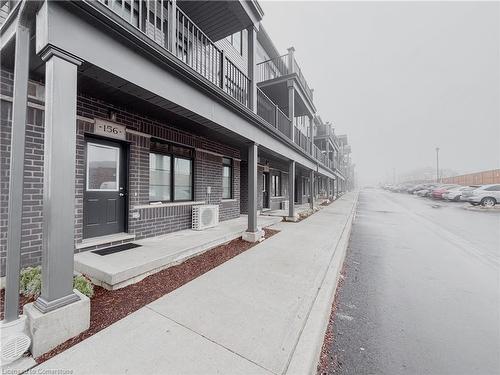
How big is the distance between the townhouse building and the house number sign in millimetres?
21

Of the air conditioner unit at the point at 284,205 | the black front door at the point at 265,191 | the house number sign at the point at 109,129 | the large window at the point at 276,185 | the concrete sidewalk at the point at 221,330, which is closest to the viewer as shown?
the concrete sidewalk at the point at 221,330

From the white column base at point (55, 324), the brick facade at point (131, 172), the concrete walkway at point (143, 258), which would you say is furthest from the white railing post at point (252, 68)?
the white column base at point (55, 324)

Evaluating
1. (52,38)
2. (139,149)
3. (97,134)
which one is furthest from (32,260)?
(52,38)

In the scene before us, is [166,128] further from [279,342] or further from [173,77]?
[279,342]

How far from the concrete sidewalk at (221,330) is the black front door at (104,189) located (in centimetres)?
262

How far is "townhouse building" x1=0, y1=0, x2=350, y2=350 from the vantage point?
235 centimetres

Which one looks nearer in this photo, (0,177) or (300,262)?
(0,177)

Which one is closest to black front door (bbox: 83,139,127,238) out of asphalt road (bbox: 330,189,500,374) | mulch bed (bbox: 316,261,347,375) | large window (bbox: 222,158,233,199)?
large window (bbox: 222,158,233,199)

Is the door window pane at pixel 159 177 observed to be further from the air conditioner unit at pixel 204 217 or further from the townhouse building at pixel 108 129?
the air conditioner unit at pixel 204 217

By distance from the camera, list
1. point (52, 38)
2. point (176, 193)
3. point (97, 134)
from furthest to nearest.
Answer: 1. point (176, 193)
2. point (97, 134)
3. point (52, 38)

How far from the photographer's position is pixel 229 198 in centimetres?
962

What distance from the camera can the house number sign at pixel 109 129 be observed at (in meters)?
4.70

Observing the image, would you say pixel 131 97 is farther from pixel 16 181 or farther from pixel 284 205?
pixel 284 205

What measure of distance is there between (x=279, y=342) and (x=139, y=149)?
4.94 m
